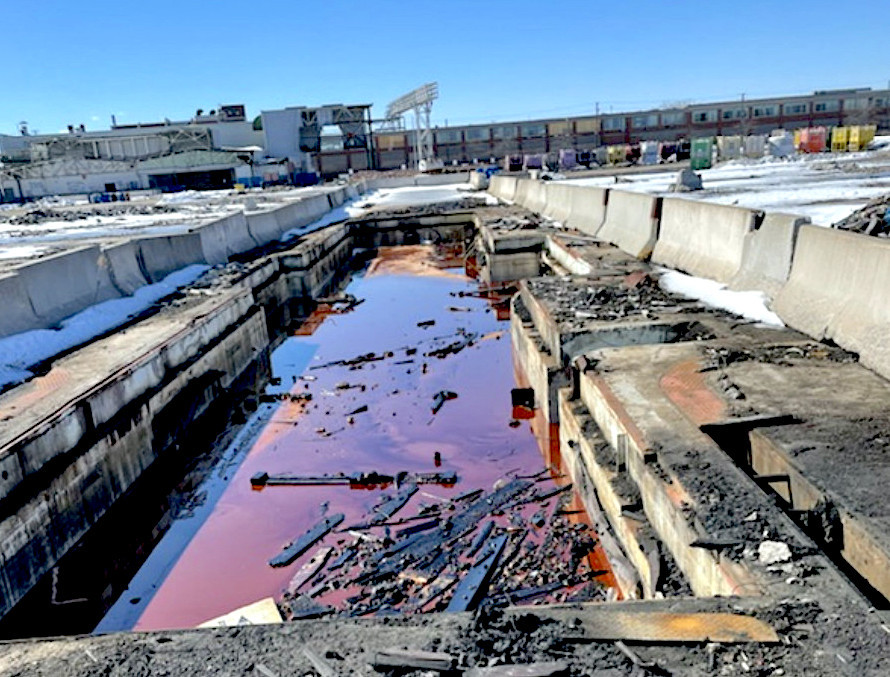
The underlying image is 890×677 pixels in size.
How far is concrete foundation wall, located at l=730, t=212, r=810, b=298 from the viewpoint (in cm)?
947

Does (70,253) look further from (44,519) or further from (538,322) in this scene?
(538,322)

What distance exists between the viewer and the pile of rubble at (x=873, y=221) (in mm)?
9680

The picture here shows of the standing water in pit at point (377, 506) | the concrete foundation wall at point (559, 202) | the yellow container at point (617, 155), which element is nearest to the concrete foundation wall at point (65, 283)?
the standing water in pit at point (377, 506)

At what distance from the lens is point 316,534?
784cm

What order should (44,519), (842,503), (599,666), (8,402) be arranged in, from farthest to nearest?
1. (8,402)
2. (44,519)
3. (842,503)
4. (599,666)

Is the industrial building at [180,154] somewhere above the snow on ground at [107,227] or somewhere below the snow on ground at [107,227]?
above

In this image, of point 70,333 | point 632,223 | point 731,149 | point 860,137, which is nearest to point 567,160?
point 731,149

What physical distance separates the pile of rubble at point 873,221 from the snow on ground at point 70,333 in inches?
469

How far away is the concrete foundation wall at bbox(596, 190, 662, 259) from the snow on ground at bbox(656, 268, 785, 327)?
7.73 ft

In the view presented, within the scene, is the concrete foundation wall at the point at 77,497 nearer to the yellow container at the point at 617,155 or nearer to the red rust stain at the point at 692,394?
the red rust stain at the point at 692,394

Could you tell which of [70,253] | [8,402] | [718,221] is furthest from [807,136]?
[8,402]

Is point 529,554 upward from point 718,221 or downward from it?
downward

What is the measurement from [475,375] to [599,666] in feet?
31.3

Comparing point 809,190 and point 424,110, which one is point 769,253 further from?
point 424,110
